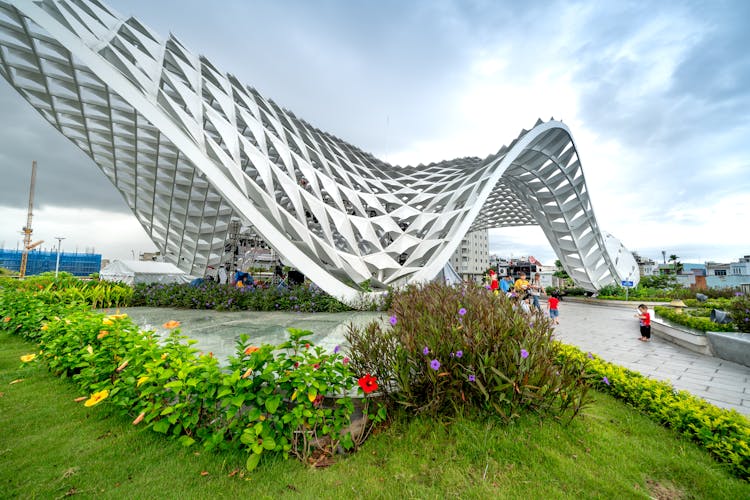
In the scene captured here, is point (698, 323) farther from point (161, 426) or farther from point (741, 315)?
point (161, 426)

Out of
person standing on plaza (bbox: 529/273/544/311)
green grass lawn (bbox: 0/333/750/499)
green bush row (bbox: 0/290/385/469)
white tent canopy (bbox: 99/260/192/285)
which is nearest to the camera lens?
green grass lawn (bbox: 0/333/750/499)

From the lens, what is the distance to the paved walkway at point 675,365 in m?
4.34

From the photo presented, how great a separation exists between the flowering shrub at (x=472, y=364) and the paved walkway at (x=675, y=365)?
1.30ft

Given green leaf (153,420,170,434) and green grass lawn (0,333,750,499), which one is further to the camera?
green leaf (153,420,170,434)

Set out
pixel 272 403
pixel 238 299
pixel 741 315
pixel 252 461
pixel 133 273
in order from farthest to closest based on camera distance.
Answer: pixel 133 273 → pixel 238 299 → pixel 741 315 → pixel 272 403 → pixel 252 461

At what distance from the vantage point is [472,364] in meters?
2.76

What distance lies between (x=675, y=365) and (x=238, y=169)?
12182 millimetres

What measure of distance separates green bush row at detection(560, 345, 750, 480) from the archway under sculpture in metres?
8.13

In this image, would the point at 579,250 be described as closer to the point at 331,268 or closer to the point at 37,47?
the point at 331,268

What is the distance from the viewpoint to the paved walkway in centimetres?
434

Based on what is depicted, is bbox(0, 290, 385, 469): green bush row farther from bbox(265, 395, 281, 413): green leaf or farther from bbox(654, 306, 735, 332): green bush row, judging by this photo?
bbox(654, 306, 735, 332): green bush row

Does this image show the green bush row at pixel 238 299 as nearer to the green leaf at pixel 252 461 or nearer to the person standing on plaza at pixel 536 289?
the person standing on plaza at pixel 536 289

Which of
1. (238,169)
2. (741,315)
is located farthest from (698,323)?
(238,169)

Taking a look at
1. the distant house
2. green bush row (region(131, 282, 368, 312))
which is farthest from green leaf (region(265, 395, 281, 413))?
the distant house
